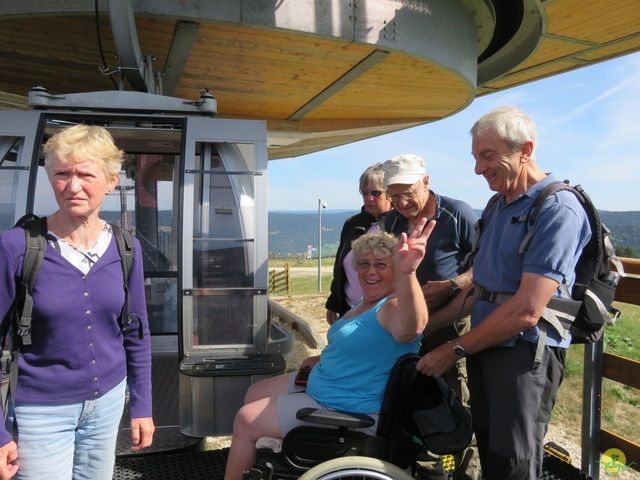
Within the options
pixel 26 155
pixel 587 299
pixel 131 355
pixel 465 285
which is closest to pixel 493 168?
pixel 587 299

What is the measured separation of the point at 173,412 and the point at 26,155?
2.26 metres

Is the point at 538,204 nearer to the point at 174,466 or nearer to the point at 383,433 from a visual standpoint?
the point at 383,433

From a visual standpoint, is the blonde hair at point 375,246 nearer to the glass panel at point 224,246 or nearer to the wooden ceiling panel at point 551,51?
the glass panel at point 224,246

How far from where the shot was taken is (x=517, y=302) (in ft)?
6.68

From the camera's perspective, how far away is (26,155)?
343 cm

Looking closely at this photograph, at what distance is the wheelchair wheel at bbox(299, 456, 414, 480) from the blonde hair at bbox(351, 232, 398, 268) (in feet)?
3.11

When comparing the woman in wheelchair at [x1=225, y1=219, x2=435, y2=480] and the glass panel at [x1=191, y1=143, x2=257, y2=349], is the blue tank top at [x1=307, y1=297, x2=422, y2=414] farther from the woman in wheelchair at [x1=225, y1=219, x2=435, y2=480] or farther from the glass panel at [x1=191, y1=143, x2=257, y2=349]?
the glass panel at [x1=191, y1=143, x2=257, y2=349]

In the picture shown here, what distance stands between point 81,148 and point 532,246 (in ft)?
5.67

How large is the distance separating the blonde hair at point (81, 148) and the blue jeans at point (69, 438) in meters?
0.85

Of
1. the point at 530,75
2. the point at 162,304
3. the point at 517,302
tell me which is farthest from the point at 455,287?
the point at 530,75

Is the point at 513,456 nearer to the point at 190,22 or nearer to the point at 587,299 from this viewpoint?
the point at 587,299

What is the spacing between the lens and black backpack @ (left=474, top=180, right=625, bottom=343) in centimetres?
206

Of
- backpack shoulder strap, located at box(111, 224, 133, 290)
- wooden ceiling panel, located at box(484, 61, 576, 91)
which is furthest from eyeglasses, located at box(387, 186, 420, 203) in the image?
wooden ceiling panel, located at box(484, 61, 576, 91)

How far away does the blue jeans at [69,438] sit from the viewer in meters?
1.82
